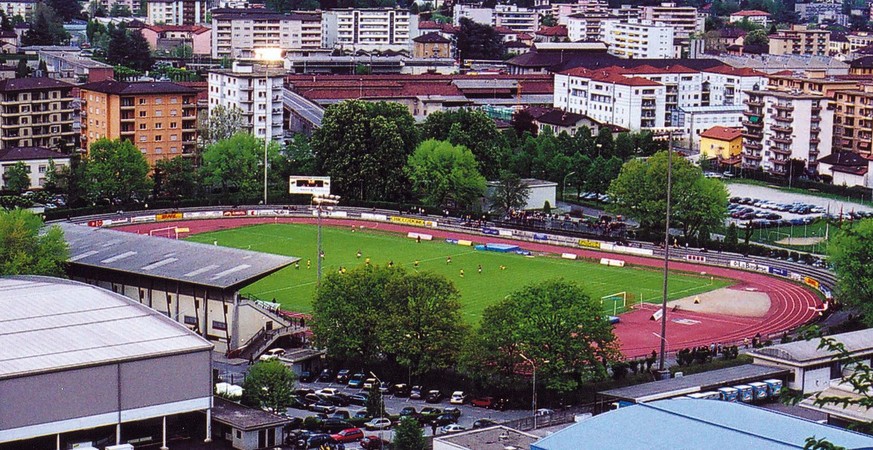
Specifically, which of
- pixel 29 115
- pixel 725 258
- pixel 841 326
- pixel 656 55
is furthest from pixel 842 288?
pixel 656 55

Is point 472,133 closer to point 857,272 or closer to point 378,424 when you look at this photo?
point 857,272

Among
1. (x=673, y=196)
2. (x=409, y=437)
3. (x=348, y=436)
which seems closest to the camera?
(x=409, y=437)

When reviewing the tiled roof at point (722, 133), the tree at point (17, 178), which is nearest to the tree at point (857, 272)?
the tree at point (17, 178)

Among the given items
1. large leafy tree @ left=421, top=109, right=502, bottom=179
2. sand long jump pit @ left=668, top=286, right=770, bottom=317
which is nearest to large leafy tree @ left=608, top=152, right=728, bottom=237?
sand long jump pit @ left=668, top=286, right=770, bottom=317

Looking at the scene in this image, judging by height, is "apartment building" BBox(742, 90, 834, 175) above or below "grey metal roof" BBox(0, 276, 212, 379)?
above

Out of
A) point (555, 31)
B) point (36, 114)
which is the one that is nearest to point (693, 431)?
point (36, 114)

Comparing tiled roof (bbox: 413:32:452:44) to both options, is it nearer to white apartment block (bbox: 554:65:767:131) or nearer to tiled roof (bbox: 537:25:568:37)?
tiled roof (bbox: 537:25:568:37)

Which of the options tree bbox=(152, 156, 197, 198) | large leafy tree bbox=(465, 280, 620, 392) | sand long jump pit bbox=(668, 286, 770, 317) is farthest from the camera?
tree bbox=(152, 156, 197, 198)
